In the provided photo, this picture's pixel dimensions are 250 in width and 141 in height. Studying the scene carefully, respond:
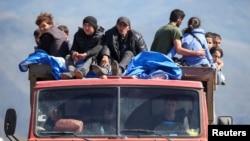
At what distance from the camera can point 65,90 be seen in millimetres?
12188

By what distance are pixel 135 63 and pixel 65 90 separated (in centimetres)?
127

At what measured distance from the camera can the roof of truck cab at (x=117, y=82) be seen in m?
12.1

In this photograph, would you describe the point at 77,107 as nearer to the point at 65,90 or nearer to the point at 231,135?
the point at 65,90

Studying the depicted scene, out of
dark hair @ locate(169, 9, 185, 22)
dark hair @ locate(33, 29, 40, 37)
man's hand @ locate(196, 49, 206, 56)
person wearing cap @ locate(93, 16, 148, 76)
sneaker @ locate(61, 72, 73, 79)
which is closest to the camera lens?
sneaker @ locate(61, 72, 73, 79)

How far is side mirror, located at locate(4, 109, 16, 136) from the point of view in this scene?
40.5ft

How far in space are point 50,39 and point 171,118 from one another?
300cm

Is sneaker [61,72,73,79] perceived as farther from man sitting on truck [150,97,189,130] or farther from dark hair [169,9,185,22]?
Result: dark hair [169,9,185,22]

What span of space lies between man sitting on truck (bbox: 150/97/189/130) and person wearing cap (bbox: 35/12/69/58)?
247 centimetres

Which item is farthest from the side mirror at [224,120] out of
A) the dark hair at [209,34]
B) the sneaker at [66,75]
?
the dark hair at [209,34]

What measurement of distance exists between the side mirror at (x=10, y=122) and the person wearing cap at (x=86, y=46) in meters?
1.18

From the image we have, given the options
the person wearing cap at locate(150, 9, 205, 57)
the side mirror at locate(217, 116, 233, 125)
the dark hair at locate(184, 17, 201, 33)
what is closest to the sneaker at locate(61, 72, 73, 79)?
the person wearing cap at locate(150, 9, 205, 57)

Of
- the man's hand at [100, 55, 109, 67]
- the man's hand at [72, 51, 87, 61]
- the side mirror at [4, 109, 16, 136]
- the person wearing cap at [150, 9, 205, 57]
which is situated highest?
the person wearing cap at [150, 9, 205, 57]

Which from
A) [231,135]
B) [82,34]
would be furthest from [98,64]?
[231,135]

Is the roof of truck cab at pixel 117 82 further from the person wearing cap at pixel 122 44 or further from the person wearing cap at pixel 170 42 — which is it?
the person wearing cap at pixel 170 42
